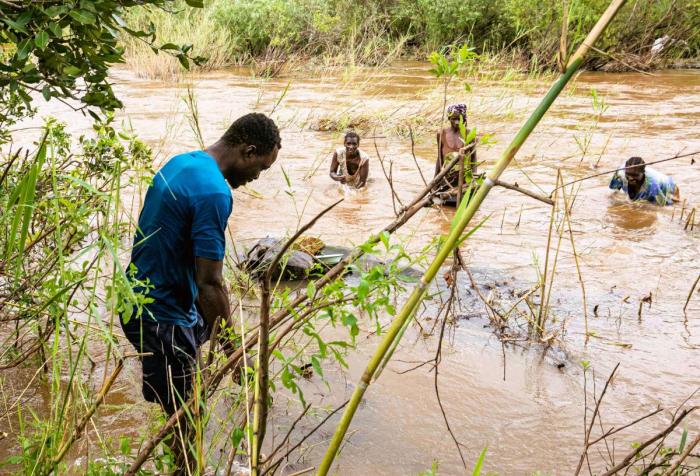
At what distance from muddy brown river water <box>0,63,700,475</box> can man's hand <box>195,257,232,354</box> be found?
0.37m

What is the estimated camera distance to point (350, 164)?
27.5 feet

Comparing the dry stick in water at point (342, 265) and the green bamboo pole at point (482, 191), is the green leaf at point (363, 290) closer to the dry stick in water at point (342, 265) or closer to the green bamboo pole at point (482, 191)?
the dry stick in water at point (342, 265)

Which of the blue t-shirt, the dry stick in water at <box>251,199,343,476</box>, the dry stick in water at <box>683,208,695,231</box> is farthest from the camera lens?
the dry stick in water at <box>683,208,695,231</box>

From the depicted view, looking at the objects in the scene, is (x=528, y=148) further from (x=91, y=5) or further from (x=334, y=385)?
(x=91, y=5)

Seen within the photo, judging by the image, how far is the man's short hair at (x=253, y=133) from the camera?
2.69m

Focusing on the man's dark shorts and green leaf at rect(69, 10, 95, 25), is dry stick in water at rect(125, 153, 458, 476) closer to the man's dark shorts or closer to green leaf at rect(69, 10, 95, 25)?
the man's dark shorts

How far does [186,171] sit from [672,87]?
1465cm

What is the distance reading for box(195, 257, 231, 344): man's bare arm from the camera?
249 centimetres

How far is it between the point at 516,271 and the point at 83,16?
4404 mm

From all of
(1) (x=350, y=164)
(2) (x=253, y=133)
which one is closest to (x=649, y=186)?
(1) (x=350, y=164)

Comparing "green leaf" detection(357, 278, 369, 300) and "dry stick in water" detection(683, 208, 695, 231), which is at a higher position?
"green leaf" detection(357, 278, 369, 300)

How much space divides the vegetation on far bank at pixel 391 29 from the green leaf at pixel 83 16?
1332 centimetres

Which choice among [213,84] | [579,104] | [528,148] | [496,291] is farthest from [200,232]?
[213,84]

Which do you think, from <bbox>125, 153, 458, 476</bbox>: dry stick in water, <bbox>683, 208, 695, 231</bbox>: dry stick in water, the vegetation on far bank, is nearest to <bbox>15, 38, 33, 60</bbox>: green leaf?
<bbox>125, 153, 458, 476</bbox>: dry stick in water
